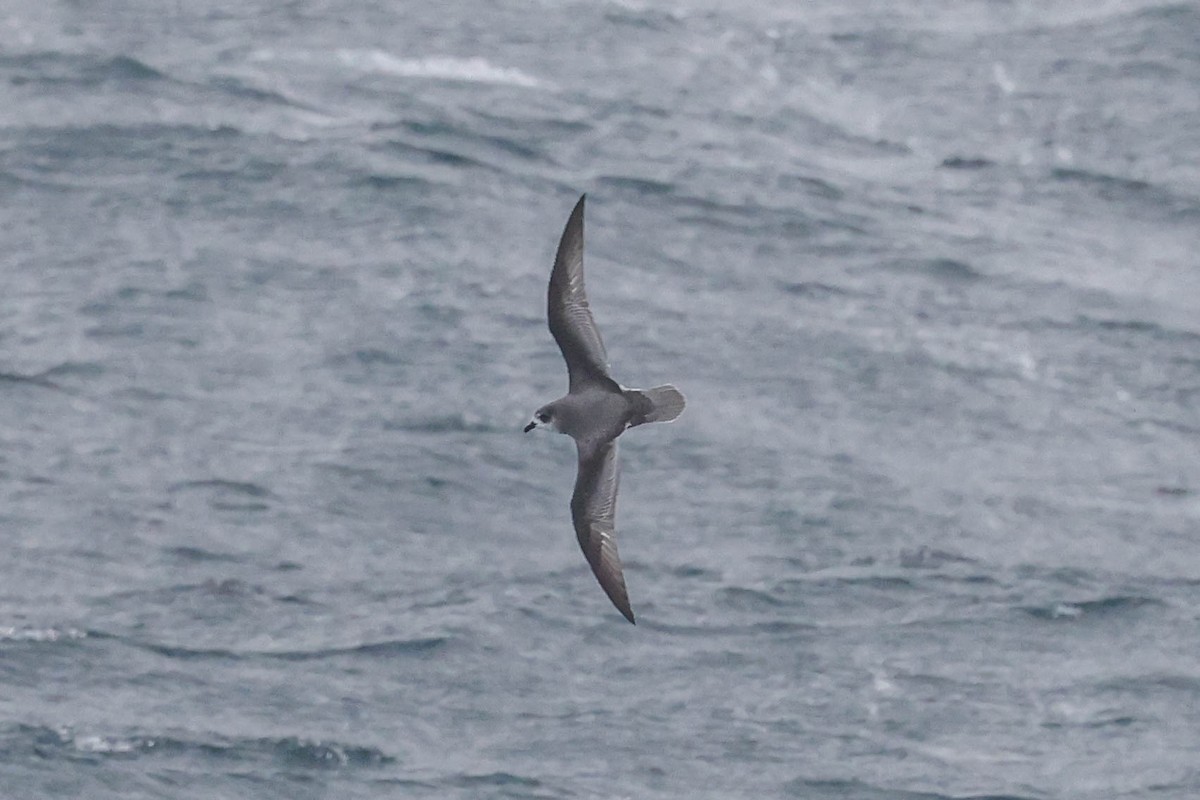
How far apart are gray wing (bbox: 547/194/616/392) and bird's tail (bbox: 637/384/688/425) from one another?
35 cm

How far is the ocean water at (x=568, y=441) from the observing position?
772 inches

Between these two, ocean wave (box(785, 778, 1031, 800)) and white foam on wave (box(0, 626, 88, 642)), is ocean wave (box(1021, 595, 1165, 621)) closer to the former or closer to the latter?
ocean wave (box(785, 778, 1031, 800))

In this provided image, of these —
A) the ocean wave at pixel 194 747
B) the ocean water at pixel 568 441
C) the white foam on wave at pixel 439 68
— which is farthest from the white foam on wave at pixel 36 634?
the white foam on wave at pixel 439 68

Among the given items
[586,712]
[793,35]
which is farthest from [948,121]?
[586,712]

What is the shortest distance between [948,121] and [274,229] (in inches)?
359

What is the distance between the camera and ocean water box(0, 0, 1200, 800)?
19609mm

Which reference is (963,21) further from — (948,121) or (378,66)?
(378,66)

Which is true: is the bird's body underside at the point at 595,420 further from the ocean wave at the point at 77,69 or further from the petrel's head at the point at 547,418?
the ocean wave at the point at 77,69

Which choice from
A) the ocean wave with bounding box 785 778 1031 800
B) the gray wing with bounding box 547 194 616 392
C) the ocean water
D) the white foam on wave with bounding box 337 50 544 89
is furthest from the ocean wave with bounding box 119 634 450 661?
the white foam on wave with bounding box 337 50 544 89

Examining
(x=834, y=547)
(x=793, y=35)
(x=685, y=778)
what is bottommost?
(x=685, y=778)

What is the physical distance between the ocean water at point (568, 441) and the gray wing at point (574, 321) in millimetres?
5558

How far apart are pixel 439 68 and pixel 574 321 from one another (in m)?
16.0

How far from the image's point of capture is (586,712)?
19766 millimetres

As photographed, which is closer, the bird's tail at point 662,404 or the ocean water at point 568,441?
the bird's tail at point 662,404
